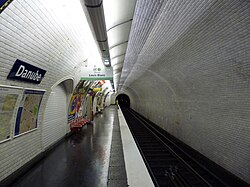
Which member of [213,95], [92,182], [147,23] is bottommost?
[92,182]

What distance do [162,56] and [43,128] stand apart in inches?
208

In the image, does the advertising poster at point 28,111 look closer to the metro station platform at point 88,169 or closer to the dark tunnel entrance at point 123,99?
the metro station platform at point 88,169

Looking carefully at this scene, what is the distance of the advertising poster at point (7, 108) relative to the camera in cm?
345

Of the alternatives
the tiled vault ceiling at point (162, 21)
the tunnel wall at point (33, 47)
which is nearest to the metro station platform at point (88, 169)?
the tunnel wall at point (33, 47)

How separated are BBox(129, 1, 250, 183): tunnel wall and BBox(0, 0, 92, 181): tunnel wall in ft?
7.11

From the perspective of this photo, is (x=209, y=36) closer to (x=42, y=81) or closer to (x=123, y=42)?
(x=123, y=42)

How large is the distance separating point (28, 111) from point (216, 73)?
5.46 m

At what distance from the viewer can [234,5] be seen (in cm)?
274

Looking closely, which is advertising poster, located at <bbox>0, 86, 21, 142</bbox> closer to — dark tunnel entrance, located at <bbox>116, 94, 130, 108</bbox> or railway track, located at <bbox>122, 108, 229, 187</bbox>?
railway track, located at <bbox>122, 108, 229, 187</bbox>

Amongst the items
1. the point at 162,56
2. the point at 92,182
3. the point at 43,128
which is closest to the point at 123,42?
the point at 162,56

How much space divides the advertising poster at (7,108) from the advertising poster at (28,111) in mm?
299

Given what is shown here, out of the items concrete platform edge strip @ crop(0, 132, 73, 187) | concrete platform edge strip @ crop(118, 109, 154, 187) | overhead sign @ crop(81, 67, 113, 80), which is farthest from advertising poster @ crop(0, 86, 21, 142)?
overhead sign @ crop(81, 67, 113, 80)

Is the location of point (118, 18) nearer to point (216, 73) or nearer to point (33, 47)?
point (33, 47)

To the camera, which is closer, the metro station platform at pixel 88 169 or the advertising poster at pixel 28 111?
the metro station platform at pixel 88 169
